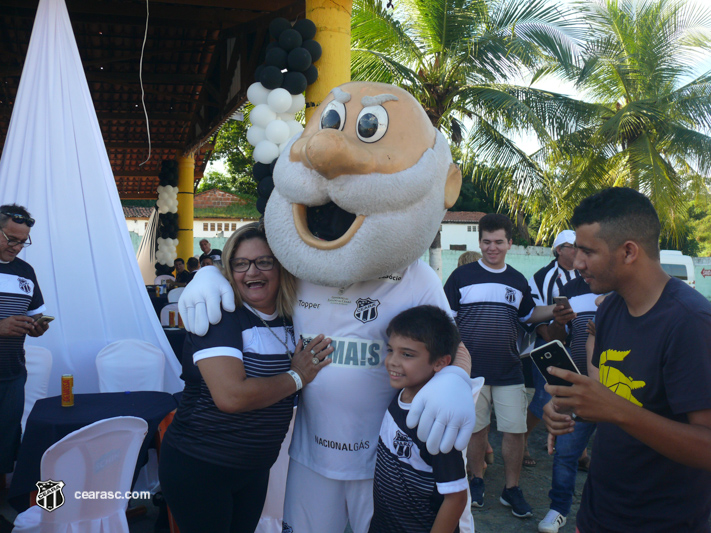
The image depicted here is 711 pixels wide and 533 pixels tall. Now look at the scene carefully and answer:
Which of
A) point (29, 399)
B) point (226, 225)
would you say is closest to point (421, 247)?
point (29, 399)

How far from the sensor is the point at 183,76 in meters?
9.77

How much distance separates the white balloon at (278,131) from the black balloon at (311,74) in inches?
17.4

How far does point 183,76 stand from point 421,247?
886 centimetres

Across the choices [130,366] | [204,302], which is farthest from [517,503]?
[130,366]

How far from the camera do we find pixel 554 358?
1618 millimetres

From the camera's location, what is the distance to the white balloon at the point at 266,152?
5.17m

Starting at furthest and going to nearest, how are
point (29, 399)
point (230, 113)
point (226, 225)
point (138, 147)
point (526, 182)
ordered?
point (226, 225) < point (138, 147) < point (526, 182) < point (230, 113) < point (29, 399)

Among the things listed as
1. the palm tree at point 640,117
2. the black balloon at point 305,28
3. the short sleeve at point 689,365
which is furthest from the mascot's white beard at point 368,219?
the palm tree at point 640,117

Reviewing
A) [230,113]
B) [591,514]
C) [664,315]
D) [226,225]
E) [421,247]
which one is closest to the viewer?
[664,315]

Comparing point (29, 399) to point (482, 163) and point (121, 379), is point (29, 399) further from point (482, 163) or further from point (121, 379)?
point (482, 163)

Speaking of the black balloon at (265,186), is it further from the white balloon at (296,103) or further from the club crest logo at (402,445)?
the club crest logo at (402,445)

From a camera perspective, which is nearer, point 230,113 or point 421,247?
point 421,247

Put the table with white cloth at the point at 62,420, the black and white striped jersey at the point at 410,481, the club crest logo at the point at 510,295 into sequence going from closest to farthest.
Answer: the black and white striped jersey at the point at 410,481, the table with white cloth at the point at 62,420, the club crest logo at the point at 510,295

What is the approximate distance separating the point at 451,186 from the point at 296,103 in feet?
10.9
